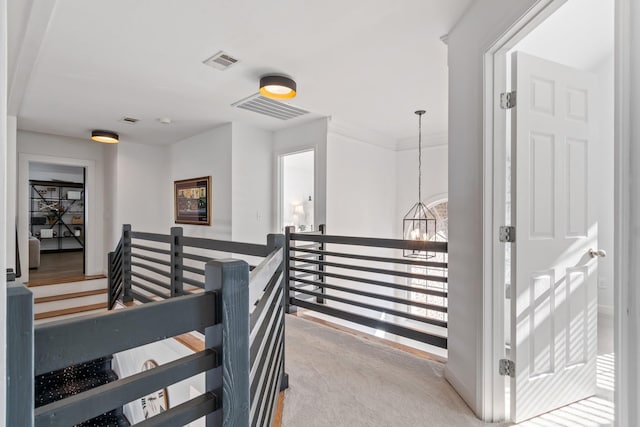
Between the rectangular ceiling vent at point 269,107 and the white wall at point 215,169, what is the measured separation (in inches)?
30.2

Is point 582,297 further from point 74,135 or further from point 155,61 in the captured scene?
point 74,135

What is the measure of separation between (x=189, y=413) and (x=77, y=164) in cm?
628

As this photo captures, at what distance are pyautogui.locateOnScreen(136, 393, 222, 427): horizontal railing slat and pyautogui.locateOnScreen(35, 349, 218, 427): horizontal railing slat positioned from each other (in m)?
0.06

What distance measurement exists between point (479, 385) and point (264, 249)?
141cm

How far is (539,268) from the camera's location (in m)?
1.74

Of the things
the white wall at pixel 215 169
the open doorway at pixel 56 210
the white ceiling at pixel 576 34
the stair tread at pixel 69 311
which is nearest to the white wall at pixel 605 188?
the white ceiling at pixel 576 34

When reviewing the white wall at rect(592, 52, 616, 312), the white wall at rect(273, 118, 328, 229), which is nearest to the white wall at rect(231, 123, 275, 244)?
the white wall at rect(273, 118, 328, 229)

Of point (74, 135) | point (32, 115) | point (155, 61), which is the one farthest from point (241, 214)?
point (74, 135)

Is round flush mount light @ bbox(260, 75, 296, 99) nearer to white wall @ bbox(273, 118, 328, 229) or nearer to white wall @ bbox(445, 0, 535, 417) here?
white wall @ bbox(273, 118, 328, 229)

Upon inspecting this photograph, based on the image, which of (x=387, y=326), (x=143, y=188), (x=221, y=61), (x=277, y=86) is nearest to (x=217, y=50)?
(x=221, y=61)

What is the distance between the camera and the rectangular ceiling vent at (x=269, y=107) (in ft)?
11.6

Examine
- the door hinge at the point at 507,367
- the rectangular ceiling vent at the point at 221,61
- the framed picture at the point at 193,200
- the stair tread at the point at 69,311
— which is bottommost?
the stair tread at the point at 69,311

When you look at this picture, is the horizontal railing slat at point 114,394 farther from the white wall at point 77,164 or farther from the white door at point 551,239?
the white wall at point 77,164

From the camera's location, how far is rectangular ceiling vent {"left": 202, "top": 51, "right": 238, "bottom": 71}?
2.56 metres
